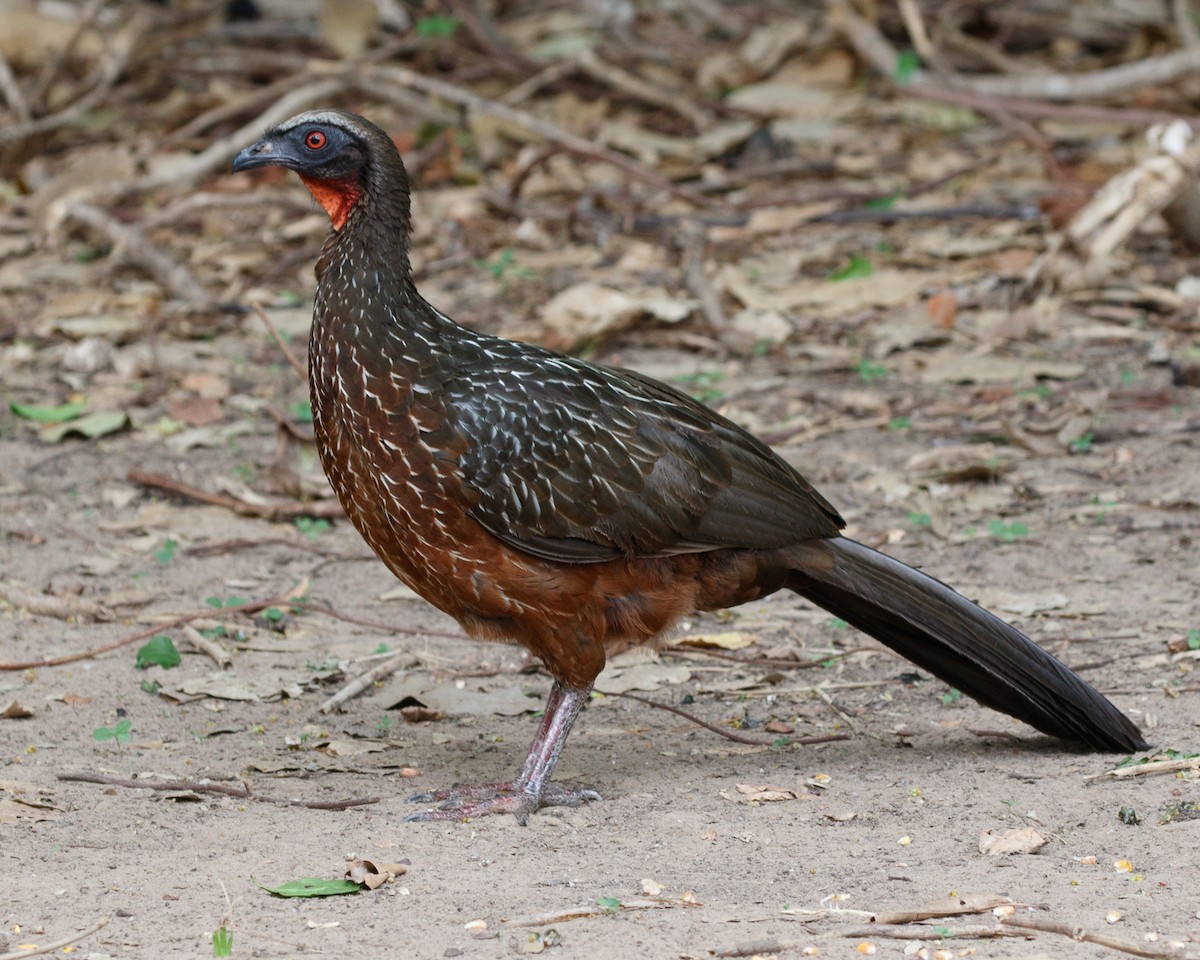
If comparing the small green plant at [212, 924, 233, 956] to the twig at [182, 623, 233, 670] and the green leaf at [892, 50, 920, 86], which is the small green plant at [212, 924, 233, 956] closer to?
the twig at [182, 623, 233, 670]

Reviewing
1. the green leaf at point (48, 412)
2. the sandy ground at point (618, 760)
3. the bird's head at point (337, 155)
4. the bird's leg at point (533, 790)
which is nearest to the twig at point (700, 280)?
the sandy ground at point (618, 760)

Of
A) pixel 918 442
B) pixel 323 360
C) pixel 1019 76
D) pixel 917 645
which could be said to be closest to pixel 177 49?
pixel 1019 76

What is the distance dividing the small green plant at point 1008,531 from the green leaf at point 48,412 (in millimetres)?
4232

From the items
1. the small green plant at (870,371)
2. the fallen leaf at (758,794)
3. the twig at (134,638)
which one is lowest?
the fallen leaf at (758,794)

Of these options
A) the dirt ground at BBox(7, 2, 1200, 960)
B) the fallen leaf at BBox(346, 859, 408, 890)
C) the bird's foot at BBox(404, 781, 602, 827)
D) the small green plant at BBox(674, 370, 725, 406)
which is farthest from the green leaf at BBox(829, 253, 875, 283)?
the fallen leaf at BBox(346, 859, 408, 890)

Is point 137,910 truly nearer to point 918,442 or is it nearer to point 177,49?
point 918,442

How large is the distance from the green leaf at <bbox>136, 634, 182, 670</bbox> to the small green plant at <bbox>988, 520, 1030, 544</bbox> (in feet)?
10.3

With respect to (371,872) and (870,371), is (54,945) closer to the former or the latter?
(371,872)

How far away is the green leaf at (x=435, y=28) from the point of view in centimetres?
1096

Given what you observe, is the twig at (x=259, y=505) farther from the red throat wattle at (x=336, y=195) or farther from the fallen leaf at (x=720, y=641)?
the red throat wattle at (x=336, y=195)

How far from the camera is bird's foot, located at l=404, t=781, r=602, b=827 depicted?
4332 millimetres

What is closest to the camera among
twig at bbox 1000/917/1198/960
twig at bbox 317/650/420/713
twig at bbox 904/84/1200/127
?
twig at bbox 1000/917/1198/960

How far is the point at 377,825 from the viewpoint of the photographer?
13.8 ft

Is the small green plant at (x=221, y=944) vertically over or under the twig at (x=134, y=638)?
over
